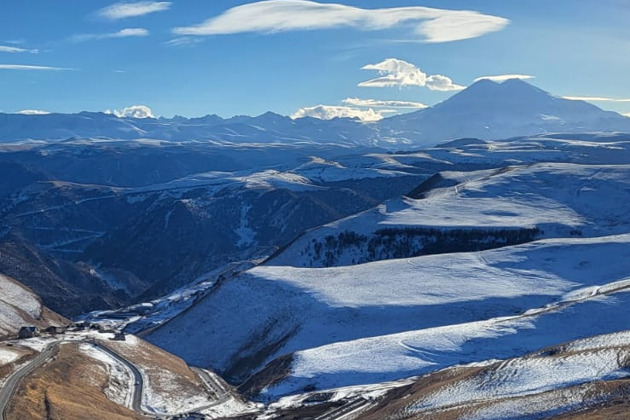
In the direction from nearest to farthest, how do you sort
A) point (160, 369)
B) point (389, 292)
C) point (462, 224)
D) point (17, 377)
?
point (17, 377) < point (160, 369) < point (389, 292) < point (462, 224)

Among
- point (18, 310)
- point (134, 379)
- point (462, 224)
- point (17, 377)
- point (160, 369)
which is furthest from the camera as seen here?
point (462, 224)

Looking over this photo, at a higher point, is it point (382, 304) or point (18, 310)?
point (382, 304)

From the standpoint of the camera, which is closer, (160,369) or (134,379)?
(134,379)

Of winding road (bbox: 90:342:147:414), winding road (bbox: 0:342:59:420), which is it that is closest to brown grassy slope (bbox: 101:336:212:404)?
winding road (bbox: 90:342:147:414)

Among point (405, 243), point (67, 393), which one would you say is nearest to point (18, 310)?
point (405, 243)

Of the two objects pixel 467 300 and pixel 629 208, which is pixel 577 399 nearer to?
pixel 467 300

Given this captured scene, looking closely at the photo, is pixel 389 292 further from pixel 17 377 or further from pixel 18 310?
pixel 18 310
